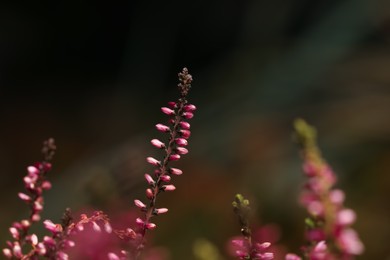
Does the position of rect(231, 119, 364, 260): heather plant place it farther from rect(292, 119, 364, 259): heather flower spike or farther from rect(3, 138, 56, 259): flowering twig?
rect(3, 138, 56, 259): flowering twig

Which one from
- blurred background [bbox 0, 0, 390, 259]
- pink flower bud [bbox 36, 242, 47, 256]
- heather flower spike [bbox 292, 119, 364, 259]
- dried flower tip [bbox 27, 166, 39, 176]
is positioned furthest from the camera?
blurred background [bbox 0, 0, 390, 259]

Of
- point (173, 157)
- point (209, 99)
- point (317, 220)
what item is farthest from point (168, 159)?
point (209, 99)

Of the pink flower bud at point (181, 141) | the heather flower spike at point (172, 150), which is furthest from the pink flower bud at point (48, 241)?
the pink flower bud at point (181, 141)

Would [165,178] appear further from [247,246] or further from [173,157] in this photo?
[247,246]

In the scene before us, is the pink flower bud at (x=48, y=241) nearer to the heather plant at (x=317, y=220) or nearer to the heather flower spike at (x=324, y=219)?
the heather plant at (x=317, y=220)

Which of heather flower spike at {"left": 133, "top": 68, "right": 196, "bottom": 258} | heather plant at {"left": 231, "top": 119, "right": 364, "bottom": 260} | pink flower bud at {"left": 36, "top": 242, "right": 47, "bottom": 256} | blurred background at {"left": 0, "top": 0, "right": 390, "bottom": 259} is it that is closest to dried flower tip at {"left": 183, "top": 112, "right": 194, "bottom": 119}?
heather flower spike at {"left": 133, "top": 68, "right": 196, "bottom": 258}
